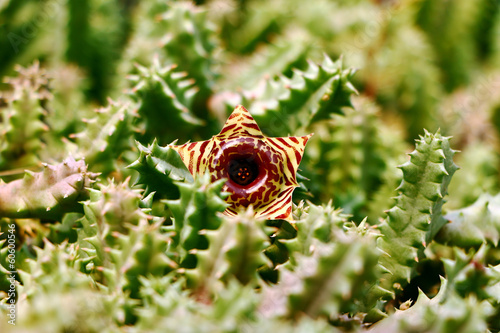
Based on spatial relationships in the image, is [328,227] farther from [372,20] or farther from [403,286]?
[372,20]

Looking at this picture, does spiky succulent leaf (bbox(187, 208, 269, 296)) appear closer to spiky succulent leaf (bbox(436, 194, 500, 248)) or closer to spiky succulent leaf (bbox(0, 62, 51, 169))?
spiky succulent leaf (bbox(436, 194, 500, 248))

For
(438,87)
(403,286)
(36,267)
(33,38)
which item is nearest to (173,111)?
(36,267)

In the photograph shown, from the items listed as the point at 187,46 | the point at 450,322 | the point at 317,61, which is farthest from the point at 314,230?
the point at 317,61

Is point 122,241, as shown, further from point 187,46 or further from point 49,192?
point 187,46

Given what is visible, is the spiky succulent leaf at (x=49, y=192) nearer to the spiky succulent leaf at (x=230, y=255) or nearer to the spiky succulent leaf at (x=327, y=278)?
the spiky succulent leaf at (x=230, y=255)

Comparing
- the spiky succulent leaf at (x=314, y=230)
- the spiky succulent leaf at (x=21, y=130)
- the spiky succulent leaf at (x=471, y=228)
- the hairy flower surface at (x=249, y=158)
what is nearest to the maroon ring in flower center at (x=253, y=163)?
the hairy flower surface at (x=249, y=158)

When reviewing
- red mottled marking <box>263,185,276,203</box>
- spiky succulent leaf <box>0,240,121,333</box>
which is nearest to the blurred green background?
red mottled marking <box>263,185,276,203</box>
